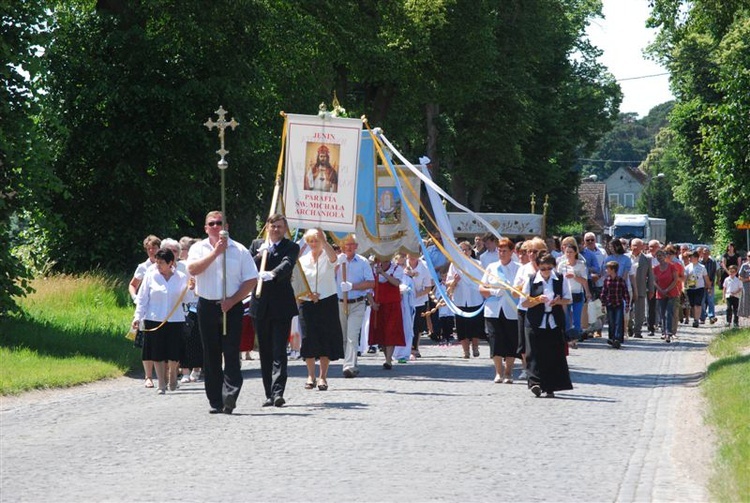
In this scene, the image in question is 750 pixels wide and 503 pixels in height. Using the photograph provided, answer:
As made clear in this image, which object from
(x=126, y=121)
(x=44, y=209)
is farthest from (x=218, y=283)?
(x=126, y=121)

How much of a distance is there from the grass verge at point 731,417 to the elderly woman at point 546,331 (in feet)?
5.53

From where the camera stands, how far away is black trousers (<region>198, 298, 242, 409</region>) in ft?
44.4

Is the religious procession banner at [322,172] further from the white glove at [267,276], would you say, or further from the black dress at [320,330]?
the white glove at [267,276]

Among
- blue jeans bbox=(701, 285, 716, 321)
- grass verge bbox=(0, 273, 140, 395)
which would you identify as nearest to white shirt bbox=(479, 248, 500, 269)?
grass verge bbox=(0, 273, 140, 395)

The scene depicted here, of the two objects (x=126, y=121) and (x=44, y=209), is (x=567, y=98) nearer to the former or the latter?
(x=126, y=121)

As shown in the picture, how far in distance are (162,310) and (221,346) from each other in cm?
340

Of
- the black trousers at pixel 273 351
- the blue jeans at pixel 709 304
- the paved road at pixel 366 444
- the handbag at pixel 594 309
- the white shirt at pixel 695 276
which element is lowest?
the paved road at pixel 366 444

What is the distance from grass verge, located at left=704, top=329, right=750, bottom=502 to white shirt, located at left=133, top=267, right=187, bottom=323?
6.33m

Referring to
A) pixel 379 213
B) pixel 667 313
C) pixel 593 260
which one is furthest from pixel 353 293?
pixel 667 313

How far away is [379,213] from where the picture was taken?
2105 centimetres

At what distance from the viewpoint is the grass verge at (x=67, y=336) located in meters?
17.7

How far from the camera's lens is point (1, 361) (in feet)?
60.2

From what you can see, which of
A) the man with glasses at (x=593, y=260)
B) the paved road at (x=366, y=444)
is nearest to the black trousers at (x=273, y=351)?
the paved road at (x=366, y=444)

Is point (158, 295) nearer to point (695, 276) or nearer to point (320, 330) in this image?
point (320, 330)
